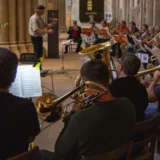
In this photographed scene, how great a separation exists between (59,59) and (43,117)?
11.1 metres

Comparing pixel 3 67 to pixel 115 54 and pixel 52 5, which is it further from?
pixel 52 5

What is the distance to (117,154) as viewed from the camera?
277 cm

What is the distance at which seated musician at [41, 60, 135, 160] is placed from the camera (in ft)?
8.60

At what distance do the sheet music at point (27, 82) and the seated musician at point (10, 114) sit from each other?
1.42 metres

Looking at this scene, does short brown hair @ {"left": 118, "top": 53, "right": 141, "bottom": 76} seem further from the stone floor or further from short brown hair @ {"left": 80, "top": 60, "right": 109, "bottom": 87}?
the stone floor

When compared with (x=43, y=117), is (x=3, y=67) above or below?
above

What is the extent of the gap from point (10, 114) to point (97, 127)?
0.54m

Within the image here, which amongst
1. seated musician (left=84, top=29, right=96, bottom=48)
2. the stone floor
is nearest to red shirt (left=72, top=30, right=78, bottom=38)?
seated musician (left=84, top=29, right=96, bottom=48)

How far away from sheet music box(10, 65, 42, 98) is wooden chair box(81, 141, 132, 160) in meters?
1.49

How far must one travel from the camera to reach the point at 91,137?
8.69 feet

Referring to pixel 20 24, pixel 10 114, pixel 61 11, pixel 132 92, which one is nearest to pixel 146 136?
pixel 132 92

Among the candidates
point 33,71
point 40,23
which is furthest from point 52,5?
point 33,71

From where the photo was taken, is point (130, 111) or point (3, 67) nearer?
point (3, 67)

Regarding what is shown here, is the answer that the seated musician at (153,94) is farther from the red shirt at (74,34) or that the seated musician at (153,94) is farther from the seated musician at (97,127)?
the red shirt at (74,34)
